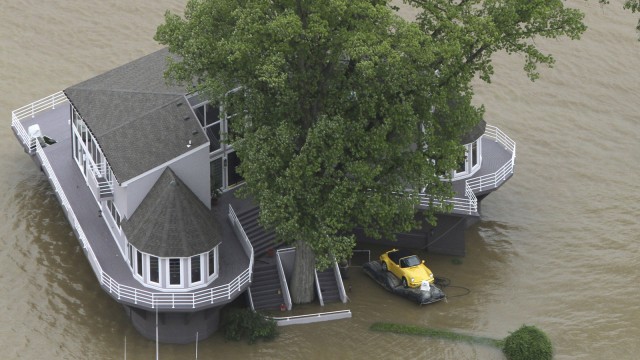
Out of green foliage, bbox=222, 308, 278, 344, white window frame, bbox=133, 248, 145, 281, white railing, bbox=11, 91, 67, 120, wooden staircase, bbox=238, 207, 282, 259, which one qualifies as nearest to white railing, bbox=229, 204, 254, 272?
wooden staircase, bbox=238, 207, 282, 259

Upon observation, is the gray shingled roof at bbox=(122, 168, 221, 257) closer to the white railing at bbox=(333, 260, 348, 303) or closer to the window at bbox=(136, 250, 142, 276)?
the window at bbox=(136, 250, 142, 276)

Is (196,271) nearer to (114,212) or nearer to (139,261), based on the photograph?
→ (139,261)

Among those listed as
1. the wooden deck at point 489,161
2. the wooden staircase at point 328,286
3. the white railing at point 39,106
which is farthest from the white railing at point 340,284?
the white railing at point 39,106

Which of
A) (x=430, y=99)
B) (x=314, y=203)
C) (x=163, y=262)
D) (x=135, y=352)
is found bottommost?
(x=135, y=352)

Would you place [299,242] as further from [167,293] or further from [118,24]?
[118,24]

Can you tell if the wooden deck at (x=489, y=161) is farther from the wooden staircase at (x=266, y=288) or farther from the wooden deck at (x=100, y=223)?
the wooden deck at (x=100, y=223)

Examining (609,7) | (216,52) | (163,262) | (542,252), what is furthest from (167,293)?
(609,7)
